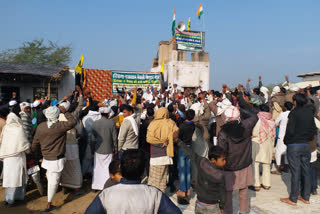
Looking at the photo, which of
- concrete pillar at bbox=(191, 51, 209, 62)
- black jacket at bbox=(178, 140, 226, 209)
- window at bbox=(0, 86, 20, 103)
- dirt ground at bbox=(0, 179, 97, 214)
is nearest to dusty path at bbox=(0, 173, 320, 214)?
dirt ground at bbox=(0, 179, 97, 214)

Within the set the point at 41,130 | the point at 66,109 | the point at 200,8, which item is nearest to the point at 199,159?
the point at 41,130

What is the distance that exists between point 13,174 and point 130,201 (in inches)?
152

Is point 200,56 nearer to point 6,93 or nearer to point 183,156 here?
point 6,93

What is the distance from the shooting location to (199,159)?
307cm

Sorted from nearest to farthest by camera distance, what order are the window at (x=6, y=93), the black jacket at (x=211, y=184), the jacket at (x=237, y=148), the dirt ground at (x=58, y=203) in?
the black jacket at (x=211, y=184)
the jacket at (x=237, y=148)
the dirt ground at (x=58, y=203)
the window at (x=6, y=93)

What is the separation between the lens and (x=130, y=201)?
5.27 ft

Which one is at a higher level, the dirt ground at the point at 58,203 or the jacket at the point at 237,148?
the jacket at the point at 237,148

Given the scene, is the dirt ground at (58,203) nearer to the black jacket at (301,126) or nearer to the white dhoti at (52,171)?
the white dhoti at (52,171)

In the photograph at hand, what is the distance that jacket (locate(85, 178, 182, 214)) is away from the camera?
159 centimetres

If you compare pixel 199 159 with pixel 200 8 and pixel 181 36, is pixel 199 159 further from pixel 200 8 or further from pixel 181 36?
pixel 200 8

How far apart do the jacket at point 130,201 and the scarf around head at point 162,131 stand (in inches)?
110

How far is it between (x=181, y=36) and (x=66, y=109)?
550 inches

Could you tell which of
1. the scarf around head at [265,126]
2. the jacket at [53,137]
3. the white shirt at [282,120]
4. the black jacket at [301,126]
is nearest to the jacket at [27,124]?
the jacket at [53,137]

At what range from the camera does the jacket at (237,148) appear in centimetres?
364
